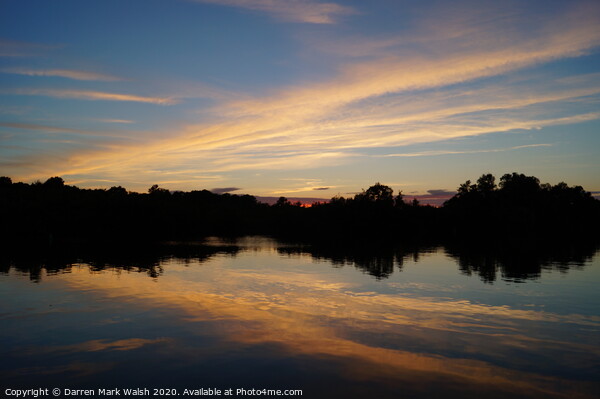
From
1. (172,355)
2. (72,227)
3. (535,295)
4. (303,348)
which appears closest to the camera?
(172,355)

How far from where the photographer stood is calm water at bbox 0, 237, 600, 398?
16047 mm

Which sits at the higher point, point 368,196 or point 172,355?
point 368,196

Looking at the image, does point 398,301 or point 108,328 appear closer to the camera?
point 108,328

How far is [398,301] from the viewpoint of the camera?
1255 inches

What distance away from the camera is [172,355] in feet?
61.0

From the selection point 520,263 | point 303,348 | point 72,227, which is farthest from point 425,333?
point 72,227

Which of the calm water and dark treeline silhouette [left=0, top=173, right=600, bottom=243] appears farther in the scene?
dark treeline silhouette [left=0, top=173, right=600, bottom=243]

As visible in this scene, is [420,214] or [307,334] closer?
[307,334]

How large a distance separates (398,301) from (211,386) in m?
19.4

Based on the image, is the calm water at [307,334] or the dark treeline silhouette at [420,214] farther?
the dark treeline silhouette at [420,214]

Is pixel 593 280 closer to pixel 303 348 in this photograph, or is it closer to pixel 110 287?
pixel 303 348

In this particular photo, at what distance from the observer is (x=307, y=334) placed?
73.0 ft

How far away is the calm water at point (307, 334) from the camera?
16047mm

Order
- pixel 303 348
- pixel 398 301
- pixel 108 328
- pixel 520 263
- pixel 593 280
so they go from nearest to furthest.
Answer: pixel 303 348, pixel 108 328, pixel 398 301, pixel 593 280, pixel 520 263
